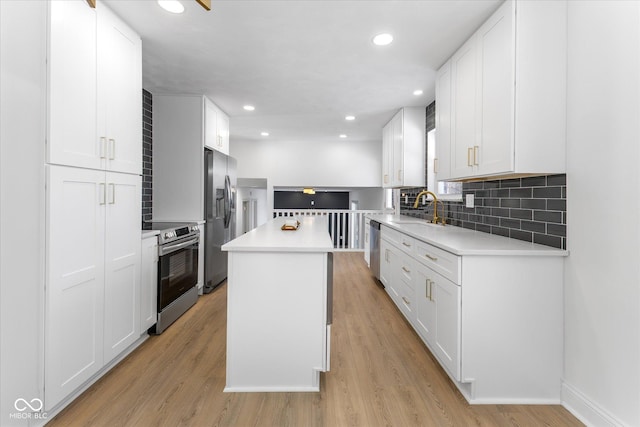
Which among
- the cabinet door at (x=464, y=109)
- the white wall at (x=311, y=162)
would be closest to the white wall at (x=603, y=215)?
the cabinet door at (x=464, y=109)

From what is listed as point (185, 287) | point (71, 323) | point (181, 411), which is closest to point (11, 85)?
point (71, 323)

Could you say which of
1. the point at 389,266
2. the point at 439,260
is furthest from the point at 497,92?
the point at 389,266

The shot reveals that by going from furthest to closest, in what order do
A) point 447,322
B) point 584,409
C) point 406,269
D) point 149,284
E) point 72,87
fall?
point 406,269 → point 149,284 → point 447,322 → point 72,87 → point 584,409

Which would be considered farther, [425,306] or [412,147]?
[412,147]

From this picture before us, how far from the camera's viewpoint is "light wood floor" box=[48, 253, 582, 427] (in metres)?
1.72

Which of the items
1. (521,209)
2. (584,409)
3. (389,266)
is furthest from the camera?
(389,266)

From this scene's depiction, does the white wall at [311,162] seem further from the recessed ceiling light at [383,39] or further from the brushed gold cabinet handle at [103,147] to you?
the brushed gold cabinet handle at [103,147]

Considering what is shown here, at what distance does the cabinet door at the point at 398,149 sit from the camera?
4.46 metres

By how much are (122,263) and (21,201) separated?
2.74 feet

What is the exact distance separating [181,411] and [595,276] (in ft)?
7.64

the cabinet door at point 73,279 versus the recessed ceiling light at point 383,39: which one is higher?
the recessed ceiling light at point 383,39

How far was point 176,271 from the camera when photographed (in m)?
3.10

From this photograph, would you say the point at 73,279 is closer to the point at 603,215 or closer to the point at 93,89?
the point at 93,89

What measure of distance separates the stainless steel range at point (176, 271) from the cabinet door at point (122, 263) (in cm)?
32
